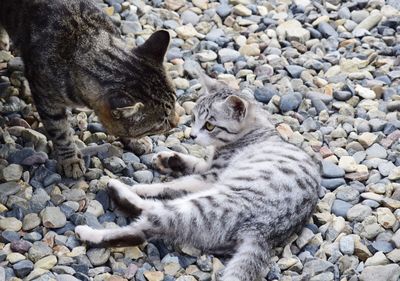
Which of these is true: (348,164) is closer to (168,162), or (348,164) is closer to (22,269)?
(168,162)

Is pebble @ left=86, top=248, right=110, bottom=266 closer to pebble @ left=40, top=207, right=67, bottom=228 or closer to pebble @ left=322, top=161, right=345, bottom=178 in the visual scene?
pebble @ left=40, top=207, right=67, bottom=228

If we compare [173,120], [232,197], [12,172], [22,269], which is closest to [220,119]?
[173,120]

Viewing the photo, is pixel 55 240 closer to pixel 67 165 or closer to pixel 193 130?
pixel 67 165

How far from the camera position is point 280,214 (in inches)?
160

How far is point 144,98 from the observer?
4.28m

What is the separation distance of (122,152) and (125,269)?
3.68ft

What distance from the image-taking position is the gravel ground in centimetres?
408

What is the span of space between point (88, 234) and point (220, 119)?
121 cm

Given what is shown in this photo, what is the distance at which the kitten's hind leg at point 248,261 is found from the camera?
12.5 ft

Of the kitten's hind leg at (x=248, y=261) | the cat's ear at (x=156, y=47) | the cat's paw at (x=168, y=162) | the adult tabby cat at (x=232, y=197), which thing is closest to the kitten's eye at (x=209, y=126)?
the adult tabby cat at (x=232, y=197)

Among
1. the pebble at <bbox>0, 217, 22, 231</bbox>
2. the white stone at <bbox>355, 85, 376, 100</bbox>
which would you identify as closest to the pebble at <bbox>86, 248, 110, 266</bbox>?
the pebble at <bbox>0, 217, 22, 231</bbox>

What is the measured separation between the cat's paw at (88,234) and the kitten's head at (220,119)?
1.06 meters

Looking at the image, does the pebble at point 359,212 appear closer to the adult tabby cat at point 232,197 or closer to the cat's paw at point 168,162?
the adult tabby cat at point 232,197

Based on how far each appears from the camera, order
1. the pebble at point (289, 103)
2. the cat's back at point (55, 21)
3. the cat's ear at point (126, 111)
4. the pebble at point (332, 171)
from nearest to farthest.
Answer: the cat's ear at point (126, 111), the cat's back at point (55, 21), the pebble at point (332, 171), the pebble at point (289, 103)
